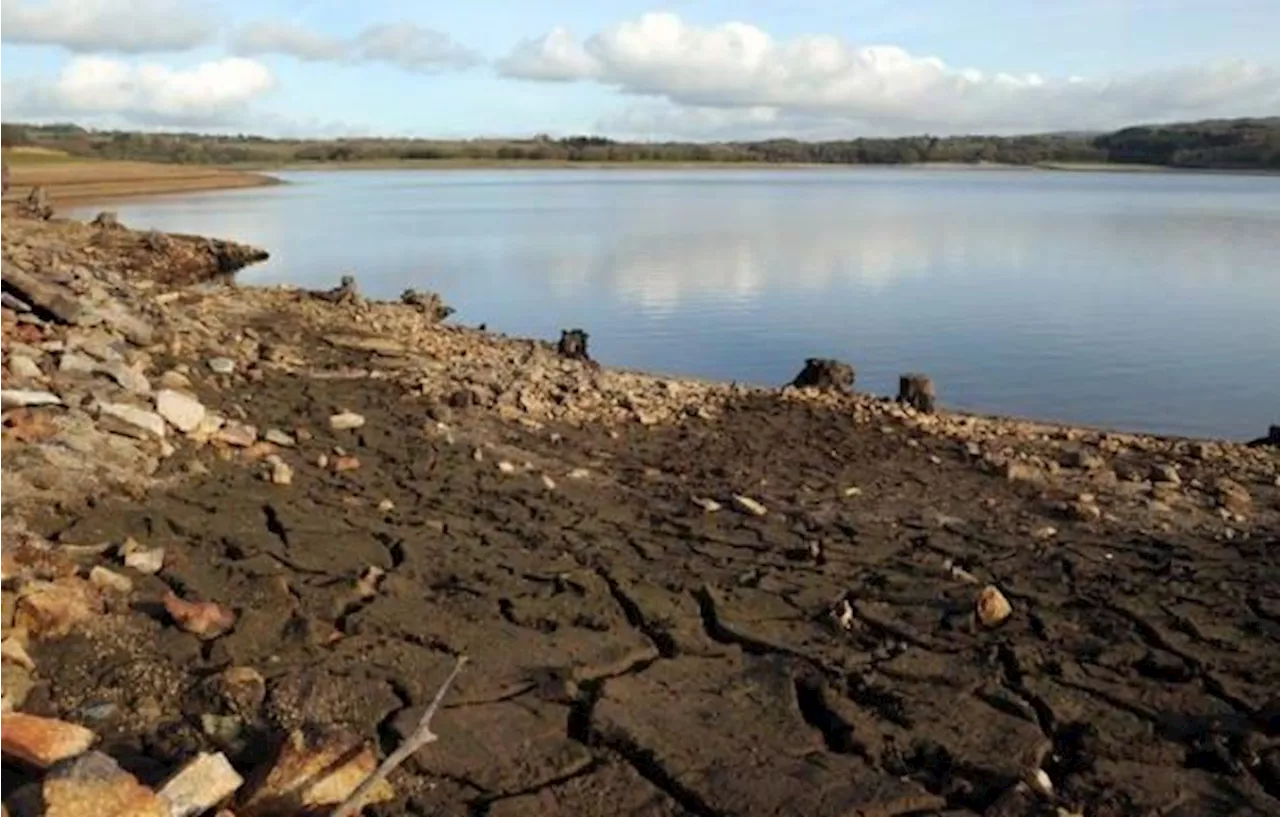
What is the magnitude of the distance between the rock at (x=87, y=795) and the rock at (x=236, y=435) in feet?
14.8

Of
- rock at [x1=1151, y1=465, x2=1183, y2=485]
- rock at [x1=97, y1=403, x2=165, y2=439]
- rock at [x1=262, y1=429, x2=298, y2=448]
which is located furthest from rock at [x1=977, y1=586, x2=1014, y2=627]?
rock at [x1=97, y1=403, x2=165, y2=439]

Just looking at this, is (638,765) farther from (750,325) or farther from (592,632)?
(750,325)

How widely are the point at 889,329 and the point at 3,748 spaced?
1846 cm

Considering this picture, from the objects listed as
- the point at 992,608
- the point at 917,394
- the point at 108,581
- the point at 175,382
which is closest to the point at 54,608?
the point at 108,581

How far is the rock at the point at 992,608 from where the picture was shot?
18.7 feet

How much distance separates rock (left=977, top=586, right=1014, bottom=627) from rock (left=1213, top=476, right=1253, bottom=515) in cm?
337

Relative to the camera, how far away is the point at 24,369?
25.2 feet

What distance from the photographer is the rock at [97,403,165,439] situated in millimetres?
7257

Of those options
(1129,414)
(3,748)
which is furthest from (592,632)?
(1129,414)

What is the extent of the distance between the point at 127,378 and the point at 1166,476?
7284 mm

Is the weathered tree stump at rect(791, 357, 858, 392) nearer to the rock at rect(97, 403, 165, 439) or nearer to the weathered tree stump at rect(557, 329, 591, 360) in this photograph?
the weathered tree stump at rect(557, 329, 591, 360)

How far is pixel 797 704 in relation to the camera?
4.75 metres

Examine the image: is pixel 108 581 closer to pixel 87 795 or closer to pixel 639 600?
pixel 87 795

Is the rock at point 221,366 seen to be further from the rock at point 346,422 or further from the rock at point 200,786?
the rock at point 200,786
